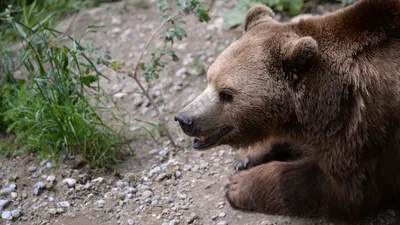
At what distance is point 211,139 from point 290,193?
71 cm

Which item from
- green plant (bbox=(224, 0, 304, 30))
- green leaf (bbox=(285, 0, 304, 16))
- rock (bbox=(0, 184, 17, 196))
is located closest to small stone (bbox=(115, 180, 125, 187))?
rock (bbox=(0, 184, 17, 196))

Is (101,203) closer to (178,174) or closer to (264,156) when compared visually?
(178,174)

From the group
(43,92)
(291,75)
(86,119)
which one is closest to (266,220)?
(291,75)

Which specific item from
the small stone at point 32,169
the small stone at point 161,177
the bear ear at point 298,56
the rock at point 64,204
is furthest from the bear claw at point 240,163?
the small stone at point 32,169

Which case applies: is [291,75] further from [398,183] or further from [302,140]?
[398,183]

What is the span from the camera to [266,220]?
4203 mm

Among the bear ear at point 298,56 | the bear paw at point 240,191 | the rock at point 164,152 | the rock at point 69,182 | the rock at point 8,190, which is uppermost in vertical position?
the bear ear at point 298,56

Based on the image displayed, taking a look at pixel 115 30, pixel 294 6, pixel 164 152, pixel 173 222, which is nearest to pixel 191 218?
pixel 173 222

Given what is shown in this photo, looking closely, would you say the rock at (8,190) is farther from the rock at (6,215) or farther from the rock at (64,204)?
the rock at (64,204)

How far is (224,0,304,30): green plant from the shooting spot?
21.1ft

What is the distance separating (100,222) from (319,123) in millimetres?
1872

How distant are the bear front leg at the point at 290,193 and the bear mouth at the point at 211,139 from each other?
0.51 m

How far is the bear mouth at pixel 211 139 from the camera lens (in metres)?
3.97

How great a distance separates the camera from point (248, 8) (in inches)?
256
